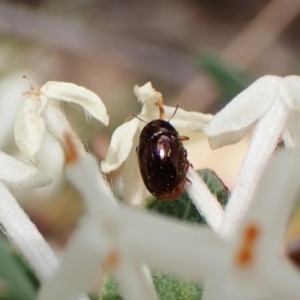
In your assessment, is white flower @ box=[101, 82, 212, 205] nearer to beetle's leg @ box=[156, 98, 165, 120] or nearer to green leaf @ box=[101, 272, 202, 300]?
beetle's leg @ box=[156, 98, 165, 120]

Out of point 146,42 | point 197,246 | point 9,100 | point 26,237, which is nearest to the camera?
point 197,246

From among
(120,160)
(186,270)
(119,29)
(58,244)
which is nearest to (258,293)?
(186,270)

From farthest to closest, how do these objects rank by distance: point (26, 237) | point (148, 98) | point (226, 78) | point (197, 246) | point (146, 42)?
point (146, 42), point (226, 78), point (148, 98), point (26, 237), point (197, 246)

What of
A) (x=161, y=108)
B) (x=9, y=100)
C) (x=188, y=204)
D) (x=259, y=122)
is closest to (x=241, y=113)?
(x=259, y=122)

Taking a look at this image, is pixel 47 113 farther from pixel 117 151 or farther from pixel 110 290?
pixel 110 290

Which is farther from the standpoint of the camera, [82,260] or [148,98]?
[148,98]

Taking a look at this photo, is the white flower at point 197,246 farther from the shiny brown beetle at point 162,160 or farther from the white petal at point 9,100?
the white petal at point 9,100

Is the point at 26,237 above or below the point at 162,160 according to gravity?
below

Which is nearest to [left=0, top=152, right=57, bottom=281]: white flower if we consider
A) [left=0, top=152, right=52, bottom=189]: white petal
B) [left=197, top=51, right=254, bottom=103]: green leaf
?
[left=0, top=152, right=52, bottom=189]: white petal
